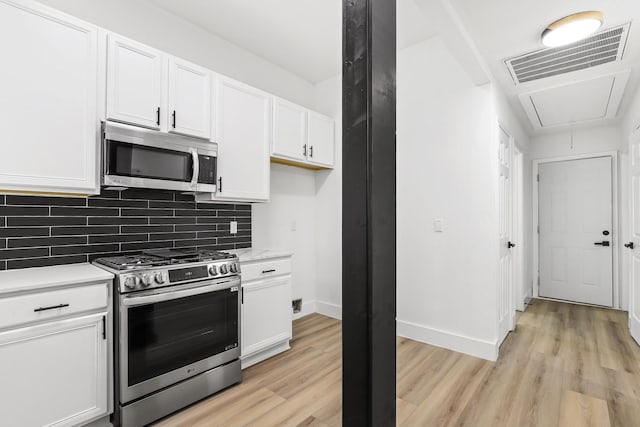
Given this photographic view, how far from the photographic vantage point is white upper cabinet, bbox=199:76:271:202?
2605mm

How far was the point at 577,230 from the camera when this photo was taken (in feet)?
14.8

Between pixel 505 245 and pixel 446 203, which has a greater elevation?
pixel 446 203

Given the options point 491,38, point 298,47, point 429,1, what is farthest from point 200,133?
point 491,38

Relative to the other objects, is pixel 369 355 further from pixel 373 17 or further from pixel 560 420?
pixel 560 420

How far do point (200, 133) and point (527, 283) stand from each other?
15.5 feet

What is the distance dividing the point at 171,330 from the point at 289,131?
6.61ft

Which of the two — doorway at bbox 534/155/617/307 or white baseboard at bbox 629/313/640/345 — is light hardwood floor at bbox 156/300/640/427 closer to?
white baseboard at bbox 629/313/640/345

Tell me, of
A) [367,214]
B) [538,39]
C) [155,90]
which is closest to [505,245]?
[538,39]

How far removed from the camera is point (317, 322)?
3621 mm

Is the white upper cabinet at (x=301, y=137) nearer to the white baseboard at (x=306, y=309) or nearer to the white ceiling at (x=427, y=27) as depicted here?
the white ceiling at (x=427, y=27)

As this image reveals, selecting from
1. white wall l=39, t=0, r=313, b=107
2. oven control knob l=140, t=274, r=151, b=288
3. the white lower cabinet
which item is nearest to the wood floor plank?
the white lower cabinet

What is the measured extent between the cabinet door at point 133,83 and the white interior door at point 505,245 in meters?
2.78

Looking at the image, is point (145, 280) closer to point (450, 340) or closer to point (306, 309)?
point (306, 309)

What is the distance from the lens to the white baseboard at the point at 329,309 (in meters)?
3.75
